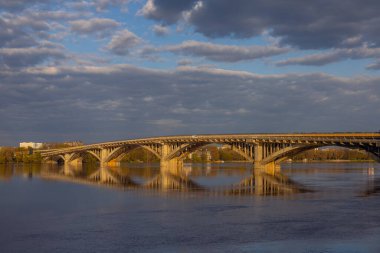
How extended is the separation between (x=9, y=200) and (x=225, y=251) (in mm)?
24856

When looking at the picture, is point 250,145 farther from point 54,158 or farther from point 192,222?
point 54,158

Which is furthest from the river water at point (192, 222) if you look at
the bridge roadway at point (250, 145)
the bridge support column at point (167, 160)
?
the bridge support column at point (167, 160)

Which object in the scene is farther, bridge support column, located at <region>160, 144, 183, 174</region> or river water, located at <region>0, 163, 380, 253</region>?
bridge support column, located at <region>160, 144, 183, 174</region>

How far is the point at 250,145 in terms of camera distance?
8762 cm

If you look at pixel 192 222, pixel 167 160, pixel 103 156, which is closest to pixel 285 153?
pixel 167 160

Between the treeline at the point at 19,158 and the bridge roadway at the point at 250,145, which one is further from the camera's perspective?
the treeline at the point at 19,158

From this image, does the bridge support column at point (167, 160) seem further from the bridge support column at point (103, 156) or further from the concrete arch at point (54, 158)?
the concrete arch at point (54, 158)

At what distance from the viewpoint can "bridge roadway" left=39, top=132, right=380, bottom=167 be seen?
67000 mm

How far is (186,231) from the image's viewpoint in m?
25.1

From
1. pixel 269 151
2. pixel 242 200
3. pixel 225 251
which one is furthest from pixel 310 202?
pixel 269 151

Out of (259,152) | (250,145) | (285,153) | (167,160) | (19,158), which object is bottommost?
(167,160)

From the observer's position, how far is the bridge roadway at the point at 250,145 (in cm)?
6700

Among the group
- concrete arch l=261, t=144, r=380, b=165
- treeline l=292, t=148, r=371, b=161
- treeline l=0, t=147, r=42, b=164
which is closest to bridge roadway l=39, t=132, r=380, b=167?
concrete arch l=261, t=144, r=380, b=165

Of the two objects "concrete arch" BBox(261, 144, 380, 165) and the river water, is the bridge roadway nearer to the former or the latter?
"concrete arch" BBox(261, 144, 380, 165)
